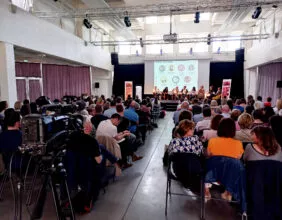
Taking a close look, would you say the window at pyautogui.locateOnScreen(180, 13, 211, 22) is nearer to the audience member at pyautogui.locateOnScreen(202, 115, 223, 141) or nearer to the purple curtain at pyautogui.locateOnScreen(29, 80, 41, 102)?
the purple curtain at pyautogui.locateOnScreen(29, 80, 41, 102)

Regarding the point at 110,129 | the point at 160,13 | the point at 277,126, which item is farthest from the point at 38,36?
the point at 277,126

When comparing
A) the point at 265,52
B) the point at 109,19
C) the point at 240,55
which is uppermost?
the point at 109,19

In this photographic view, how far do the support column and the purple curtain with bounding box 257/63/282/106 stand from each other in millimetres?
10249

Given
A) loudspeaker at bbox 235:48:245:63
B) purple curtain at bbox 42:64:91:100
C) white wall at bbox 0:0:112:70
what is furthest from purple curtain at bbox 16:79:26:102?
loudspeaker at bbox 235:48:245:63

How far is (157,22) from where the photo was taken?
42.7 ft

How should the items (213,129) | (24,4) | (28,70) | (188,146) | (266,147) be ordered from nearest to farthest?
1. (266,147)
2. (188,146)
3. (213,129)
4. (24,4)
5. (28,70)

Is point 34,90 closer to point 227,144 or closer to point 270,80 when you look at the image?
point 227,144

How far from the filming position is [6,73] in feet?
17.6

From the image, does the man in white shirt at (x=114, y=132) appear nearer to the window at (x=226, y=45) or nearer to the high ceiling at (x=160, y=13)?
the high ceiling at (x=160, y=13)

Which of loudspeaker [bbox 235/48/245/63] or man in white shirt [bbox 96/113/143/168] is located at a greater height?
loudspeaker [bbox 235/48/245/63]

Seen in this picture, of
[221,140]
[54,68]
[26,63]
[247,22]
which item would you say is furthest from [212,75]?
[221,140]

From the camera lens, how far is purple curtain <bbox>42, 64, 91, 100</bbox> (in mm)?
8922

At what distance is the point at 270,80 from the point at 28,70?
10659 mm

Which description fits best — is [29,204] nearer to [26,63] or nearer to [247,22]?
[26,63]
